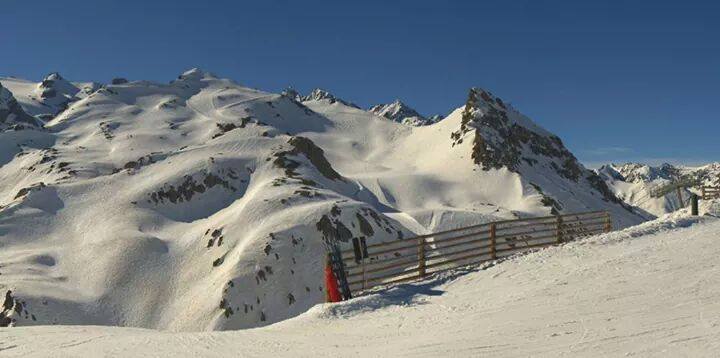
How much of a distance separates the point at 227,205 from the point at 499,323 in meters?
78.1

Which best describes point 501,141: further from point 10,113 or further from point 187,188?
point 10,113

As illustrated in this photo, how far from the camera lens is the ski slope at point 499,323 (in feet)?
36.6

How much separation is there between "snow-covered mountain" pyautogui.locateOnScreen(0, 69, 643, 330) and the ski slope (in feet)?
135

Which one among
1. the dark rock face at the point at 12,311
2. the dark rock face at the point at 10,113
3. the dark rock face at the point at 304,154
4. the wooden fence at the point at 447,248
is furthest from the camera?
the dark rock face at the point at 10,113

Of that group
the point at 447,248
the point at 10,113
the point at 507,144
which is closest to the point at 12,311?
the point at 447,248

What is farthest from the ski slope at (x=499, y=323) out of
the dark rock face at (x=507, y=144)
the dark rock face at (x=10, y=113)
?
the dark rock face at (x=10, y=113)

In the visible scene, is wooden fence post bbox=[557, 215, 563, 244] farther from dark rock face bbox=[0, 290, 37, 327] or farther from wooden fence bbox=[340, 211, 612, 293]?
dark rock face bbox=[0, 290, 37, 327]

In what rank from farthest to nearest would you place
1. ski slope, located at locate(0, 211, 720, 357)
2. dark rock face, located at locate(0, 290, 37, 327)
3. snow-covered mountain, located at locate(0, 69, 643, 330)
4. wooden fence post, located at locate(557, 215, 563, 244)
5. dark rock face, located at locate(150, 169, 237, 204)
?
dark rock face, located at locate(150, 169, 237, 204) → snow-covered mountain, located at locate(0, 69, 643, 330) → dark rock face, located at locate(0, 290, 37, 327) → wooden fence post, located at locate(557, 215, 563, 244) → ski slope, located at locate(0, 211, 720, 357)

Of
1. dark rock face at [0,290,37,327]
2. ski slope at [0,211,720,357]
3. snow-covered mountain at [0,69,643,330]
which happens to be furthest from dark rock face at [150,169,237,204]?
ski slope at [0,211,720,357]

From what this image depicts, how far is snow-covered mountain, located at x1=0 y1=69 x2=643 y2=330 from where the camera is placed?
60.1 meters

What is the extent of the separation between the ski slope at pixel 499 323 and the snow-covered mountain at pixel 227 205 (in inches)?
1622

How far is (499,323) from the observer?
12.9m

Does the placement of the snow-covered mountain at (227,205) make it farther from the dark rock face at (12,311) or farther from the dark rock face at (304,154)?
the dark rock face at (304,154)

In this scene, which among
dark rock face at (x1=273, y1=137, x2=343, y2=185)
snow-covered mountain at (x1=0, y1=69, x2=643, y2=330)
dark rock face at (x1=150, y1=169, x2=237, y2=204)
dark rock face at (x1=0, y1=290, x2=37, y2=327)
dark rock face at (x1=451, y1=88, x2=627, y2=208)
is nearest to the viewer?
dark rock face at (x1=0, y1=290, x2=37, y2=327)
